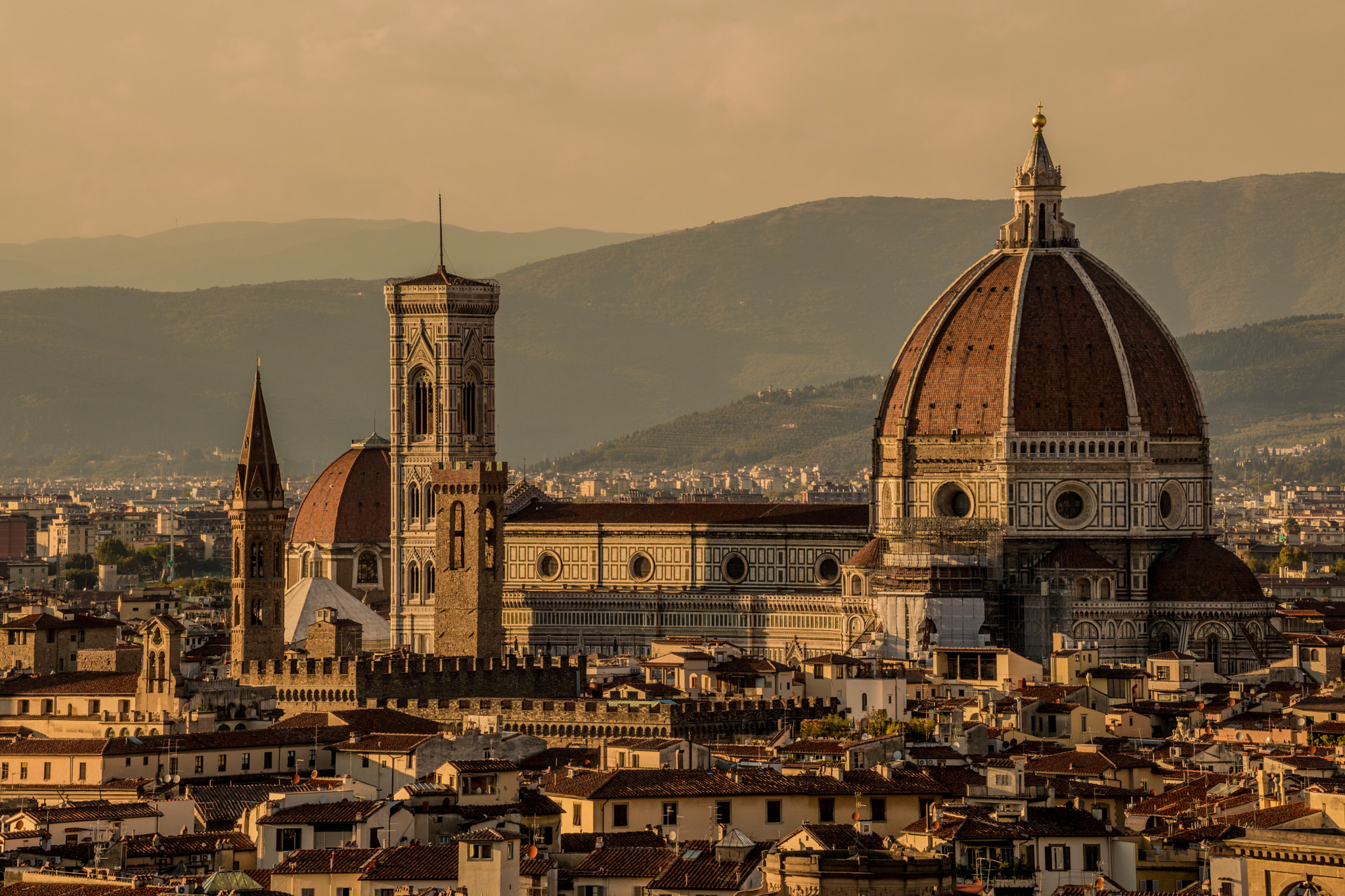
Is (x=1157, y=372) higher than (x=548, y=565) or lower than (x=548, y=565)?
higher

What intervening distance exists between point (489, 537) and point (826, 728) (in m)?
30.8

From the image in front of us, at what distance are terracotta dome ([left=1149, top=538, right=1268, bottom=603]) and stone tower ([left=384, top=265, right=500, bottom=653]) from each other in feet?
101

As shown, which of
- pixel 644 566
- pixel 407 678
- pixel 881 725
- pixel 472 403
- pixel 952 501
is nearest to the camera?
pixel 881 725

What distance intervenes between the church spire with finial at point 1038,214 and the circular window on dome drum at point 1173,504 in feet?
33.8

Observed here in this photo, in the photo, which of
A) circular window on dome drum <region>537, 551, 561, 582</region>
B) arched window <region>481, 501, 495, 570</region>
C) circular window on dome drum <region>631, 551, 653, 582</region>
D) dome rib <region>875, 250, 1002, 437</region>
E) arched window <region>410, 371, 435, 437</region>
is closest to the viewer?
arched window <region>481, 501, 495, 570</region>

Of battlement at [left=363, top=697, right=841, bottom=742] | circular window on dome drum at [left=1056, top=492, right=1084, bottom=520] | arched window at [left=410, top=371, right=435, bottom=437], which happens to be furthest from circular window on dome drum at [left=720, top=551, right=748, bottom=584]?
battlement at [left=363, top=697, right=841, bottom=742]

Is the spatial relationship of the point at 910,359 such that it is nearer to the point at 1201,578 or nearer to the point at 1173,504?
the point at 1173,504

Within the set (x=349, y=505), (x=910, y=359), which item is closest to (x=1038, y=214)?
(x=910, y=359)

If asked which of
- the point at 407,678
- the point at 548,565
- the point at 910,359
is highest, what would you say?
the point at 910,359

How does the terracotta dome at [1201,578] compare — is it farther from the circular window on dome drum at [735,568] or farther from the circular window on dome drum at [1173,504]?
the circular window on dome drum at [735,568]

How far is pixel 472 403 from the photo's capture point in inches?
5625

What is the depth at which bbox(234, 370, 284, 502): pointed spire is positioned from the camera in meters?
109

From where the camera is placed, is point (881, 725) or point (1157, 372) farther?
point (1157, 372)

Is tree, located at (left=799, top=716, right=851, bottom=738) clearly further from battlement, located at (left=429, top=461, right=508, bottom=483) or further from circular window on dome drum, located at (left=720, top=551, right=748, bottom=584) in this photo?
circular window on dome drum, located at (left=720, top=551, right=748, bottom=584)
